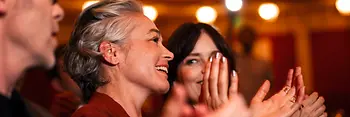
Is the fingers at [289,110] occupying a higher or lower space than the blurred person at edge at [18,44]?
lower

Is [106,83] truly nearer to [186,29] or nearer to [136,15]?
[136,15]

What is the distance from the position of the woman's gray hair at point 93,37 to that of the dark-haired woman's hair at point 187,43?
0.44m

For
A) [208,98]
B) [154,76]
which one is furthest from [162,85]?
[208,98]

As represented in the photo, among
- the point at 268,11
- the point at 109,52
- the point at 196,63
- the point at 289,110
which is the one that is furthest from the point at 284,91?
the point at 268,11

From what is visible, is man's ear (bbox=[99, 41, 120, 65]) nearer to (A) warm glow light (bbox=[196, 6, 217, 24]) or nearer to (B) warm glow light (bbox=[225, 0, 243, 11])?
(B) warm glow light (bbox=[225, 0, 243, 11])

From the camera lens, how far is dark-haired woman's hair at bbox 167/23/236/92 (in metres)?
2.05

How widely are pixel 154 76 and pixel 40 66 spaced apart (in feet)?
2.06

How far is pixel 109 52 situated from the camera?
1.58 metres

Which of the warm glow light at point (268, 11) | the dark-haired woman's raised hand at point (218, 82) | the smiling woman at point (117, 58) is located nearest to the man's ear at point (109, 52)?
the smiling woman at point (117, 58)

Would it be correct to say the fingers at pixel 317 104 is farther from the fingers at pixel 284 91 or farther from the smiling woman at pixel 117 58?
the smiling woman at pixel 117 58

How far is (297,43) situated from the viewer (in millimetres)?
8430

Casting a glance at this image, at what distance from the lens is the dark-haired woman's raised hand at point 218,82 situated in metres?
1.34

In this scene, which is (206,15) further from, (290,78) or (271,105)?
(271,105)

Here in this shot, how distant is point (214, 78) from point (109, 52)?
0.33 metres
